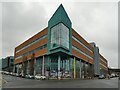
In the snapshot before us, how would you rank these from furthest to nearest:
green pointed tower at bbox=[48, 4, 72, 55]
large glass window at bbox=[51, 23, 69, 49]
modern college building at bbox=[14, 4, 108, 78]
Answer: modern college building at bbox=[14, 4, 108, 78], green pointed tower at bbox=[48, 4, 72, 55], large glass window at bbox=[51, 23, 69, 49]

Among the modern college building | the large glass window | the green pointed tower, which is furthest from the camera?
the modern college building

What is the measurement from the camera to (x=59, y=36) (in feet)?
195

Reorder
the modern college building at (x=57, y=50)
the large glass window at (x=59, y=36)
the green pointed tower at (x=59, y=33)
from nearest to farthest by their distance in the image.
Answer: the large glass window at (x=59, y=36) < the green pointed tower at (x=59, y=33) < the modern college building at (x=57, y=50)

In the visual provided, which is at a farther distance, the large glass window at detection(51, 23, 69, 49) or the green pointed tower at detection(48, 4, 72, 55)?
the green pointed tower at detection(48, 4, 72, 55)

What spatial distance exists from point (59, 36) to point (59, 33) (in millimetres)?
1063

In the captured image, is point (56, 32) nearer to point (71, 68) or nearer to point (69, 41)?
point (69, 41)

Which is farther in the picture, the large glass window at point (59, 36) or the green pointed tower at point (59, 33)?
the green pointed tower at point (59, 33)

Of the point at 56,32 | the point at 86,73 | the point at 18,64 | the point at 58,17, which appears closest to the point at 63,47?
the point at 56,32

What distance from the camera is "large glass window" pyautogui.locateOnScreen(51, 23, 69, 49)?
5928 centimetres

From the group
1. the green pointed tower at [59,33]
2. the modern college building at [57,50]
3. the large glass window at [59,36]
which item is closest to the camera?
the large glass window at [59,36]

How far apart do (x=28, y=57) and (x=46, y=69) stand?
17.6 metres

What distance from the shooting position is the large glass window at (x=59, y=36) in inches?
2334

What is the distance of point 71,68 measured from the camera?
6719 cm

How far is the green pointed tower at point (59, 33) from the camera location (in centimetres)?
5959
